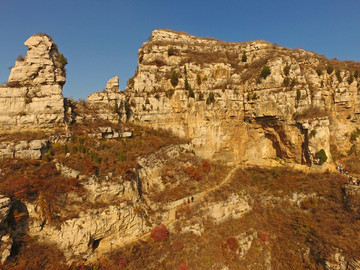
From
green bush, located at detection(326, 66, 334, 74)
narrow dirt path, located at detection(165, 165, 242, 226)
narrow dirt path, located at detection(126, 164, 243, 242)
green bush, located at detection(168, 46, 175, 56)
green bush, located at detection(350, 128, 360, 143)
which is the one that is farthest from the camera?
green bush, located at detection(168, 46, 175, 56)

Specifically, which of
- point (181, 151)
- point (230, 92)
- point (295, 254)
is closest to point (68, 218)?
point (181, 151)

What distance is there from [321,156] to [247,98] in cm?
1470

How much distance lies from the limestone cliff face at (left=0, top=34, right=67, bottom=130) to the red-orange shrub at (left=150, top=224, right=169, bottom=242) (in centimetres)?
1891

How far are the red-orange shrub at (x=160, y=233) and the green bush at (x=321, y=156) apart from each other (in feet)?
80.9

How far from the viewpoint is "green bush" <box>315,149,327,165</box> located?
26281 mm

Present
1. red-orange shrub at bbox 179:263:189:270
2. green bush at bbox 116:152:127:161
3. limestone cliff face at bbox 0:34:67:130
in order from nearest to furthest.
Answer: red-orange shrub at bbox 179:263:189:270
limestone cliff face at bbox 0:34:67:130
green bush at bbox 116:152:127:161

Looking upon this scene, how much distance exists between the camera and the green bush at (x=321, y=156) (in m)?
26.3

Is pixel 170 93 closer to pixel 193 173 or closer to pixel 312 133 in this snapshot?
pixel 193 173

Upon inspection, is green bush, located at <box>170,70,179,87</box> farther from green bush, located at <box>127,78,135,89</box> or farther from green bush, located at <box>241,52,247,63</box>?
green bush, located at <box>241,52,247,63</box>

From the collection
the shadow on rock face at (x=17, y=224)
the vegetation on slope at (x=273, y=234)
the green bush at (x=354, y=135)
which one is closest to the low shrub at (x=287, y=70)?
the green bush at (x=354, y=135)

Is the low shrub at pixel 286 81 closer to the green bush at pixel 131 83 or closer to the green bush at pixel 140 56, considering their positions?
the green bush at pixel 140 56

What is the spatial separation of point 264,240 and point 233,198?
637 cm

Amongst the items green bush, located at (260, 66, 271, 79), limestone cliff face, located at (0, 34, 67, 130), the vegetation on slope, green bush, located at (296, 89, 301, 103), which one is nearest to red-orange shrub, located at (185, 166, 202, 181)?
the vegetation on slope

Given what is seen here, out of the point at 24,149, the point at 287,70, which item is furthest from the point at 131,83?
the point at 287,70
